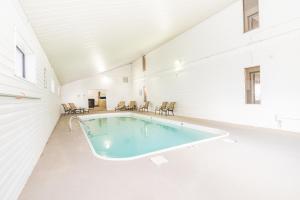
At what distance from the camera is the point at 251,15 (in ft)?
17.1

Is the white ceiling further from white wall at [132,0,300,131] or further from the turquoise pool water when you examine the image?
the turquoise pool water

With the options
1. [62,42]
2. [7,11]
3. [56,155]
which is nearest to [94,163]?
[56,155]

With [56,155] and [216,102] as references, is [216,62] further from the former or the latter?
[56,155]

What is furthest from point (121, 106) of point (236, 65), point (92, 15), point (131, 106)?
point (92, 15)

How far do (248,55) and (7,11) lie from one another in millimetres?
5708

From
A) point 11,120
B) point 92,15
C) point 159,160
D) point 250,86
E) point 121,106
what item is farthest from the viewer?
point 121,106

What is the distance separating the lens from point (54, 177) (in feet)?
7.10

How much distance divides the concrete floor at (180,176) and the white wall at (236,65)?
1.71 metres

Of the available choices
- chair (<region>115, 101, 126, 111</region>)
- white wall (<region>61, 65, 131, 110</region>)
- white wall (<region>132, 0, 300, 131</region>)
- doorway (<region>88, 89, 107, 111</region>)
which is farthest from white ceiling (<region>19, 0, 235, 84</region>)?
doorway (<region>88, 89, 107, 111</region>)

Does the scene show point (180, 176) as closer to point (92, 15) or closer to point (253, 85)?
point (92, 15)

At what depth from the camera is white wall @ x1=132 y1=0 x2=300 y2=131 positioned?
166 inches

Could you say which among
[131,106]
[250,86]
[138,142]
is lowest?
[138,142]

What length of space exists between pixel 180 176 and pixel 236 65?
15.6 ft

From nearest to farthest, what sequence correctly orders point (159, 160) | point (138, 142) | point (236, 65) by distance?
point (159, 160)
point (138, 142)
point (236, 65)
